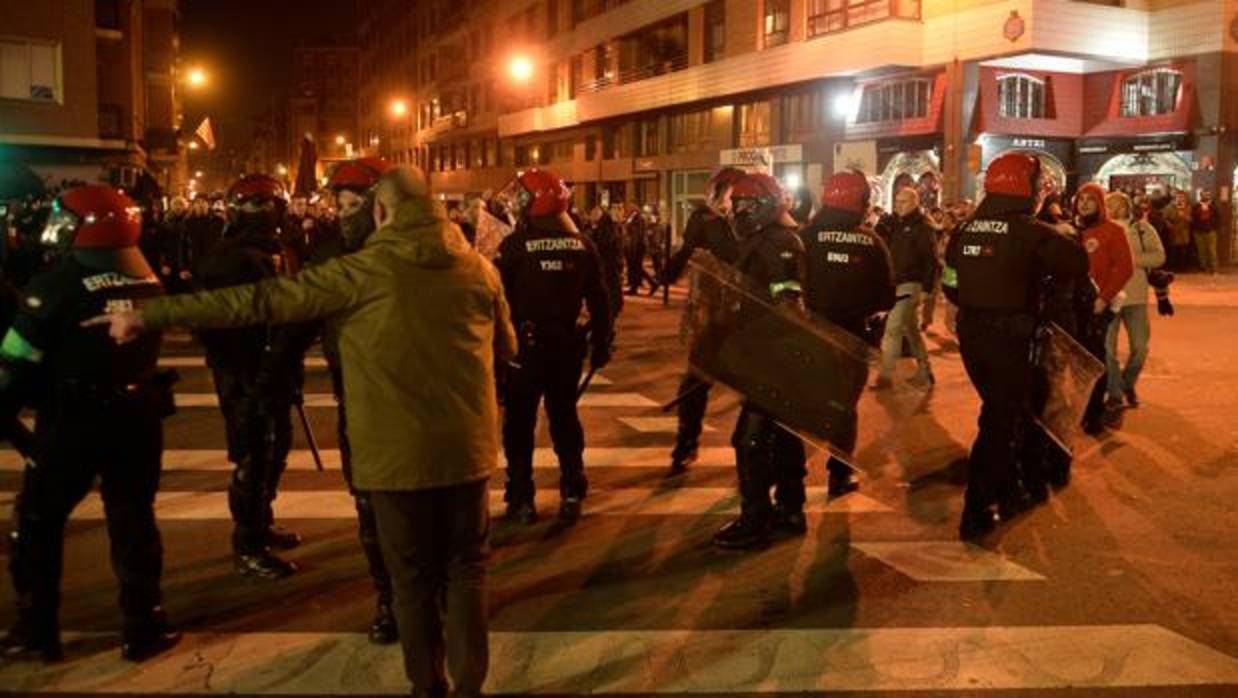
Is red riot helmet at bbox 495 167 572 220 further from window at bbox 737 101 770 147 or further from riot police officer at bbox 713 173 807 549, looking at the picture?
window at bbox 737 101 770 147

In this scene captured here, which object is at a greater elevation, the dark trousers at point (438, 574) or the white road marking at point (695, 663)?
the dark trousers at point (438, 574)

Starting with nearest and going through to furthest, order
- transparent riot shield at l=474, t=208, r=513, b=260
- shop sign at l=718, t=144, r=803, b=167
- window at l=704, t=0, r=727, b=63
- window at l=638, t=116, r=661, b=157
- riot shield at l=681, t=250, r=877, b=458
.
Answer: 1. riot shield at l=681, t=250, r=877, b=458
2. transparent riot shield at l=474, t=208, r=513, b=260
3. shop sign at l=718, t=144, r=803, b=167
4. window at l=704, t=0, r=727, b=63
5. window at l=638, t=116, r=661, b=157

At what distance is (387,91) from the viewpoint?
87.8 meters

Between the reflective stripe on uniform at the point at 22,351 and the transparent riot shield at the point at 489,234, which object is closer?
the reflective stripe on uniform at the point at 22,351

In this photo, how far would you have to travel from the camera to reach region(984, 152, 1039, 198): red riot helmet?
6234 millimetres

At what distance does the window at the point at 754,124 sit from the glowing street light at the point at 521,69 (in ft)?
55.7

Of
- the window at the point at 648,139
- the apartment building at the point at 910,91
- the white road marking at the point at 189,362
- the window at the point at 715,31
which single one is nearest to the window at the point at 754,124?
the apartment building at the point at 910,91

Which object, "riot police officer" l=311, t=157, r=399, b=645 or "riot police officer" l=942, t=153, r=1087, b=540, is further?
"riot police officer" l=942, t=153, r=1087, b=540

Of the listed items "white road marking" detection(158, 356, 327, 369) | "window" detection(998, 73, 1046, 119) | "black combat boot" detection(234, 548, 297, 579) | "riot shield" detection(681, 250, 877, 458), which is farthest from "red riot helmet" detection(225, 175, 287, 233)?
"window" detection(998, 73, 1046, 119)

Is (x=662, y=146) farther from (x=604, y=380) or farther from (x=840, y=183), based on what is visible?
(x=840, y=183)

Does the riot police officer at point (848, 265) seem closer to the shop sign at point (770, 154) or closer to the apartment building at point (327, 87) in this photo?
the shop sign at point (770, 154)

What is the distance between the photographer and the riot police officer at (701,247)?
26.7 ft

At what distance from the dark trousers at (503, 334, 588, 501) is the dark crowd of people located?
0.04 ft

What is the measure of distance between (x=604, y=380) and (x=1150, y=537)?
21.4 feet
